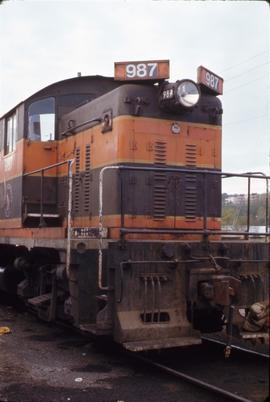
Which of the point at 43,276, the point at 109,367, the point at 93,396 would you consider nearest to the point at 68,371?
the point at 109,367

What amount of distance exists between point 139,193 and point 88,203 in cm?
103

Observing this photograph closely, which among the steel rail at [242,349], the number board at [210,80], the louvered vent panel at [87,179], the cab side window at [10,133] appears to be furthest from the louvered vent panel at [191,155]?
the cab side window at [10,133]

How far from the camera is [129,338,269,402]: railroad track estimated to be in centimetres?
502

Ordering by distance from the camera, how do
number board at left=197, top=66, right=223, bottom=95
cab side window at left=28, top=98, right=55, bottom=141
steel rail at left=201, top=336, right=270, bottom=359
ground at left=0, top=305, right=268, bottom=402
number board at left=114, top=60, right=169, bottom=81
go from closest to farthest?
ground at left=0, top=305, right=268, bottom=402, steel rail at left=201, top=336, right=270, bottom=359, number board at left=114, top=60, right=169, bottom=81, number board at left=197, top=66, right=223, bottom=95, cab side window at left=28, top=98, right=55, bottom=141

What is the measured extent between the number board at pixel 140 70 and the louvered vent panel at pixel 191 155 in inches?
41.1

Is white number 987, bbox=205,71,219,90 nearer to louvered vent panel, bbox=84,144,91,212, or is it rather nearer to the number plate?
louvered vent panel, bbox=84,144,91,212

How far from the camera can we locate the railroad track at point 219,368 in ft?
16.5

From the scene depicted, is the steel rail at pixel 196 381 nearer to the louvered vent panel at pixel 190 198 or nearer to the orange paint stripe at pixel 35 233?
the orange paint stripe at pixel 35 233

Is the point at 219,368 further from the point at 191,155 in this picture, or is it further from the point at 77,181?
the point at 77,181

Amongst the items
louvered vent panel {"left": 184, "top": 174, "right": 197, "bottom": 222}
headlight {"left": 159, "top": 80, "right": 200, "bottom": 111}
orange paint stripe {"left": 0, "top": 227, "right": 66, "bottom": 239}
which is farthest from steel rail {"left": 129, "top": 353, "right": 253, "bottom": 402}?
headlight {"left": 159, "top": 80, "right": 200, "bottom": 111}

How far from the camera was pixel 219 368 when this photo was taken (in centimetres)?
597

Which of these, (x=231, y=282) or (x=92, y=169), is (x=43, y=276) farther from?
(x=231, y=282)

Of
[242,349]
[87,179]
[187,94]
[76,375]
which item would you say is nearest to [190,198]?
[187,94]

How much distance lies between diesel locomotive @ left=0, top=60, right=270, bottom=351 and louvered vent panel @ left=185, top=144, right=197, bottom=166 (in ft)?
0.07
